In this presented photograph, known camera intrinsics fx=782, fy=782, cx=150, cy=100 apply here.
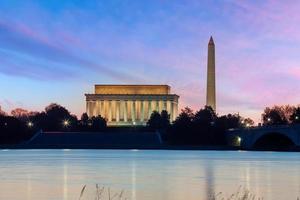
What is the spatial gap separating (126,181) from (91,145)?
143 metres

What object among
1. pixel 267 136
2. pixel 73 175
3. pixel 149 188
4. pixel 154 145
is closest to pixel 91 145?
pixel 154 145

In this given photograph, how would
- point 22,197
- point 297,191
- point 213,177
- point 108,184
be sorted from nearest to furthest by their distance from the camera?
point 22,197 < point 297,191 < point 108,184 < point 213,177

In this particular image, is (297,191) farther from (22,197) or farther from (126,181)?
(22,197)

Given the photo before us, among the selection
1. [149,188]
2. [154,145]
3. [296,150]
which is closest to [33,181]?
[149,188]

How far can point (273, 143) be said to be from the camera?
192 metres

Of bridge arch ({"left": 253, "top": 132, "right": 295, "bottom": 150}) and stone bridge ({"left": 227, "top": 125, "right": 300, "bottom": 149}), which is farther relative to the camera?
bridge arch ({"left": 253, "top": 132, "right": 295, "bottom": 150})

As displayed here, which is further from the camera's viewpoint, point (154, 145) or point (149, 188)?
point (154, 145)

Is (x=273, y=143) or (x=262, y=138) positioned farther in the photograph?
(x=273, y=143)

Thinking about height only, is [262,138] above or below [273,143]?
above

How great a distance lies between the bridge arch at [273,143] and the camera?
611ft

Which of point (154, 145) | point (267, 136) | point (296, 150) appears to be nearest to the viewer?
point (296, 150)

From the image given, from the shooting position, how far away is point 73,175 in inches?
2448

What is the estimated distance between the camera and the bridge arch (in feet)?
611

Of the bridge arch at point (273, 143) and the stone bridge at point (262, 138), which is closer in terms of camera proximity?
the stone bridge at point (262, 138)
